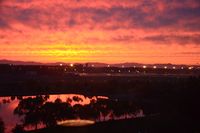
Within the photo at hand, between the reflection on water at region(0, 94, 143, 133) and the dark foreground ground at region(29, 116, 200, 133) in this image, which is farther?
the reflection on water at region(0, 94, 143, 133)

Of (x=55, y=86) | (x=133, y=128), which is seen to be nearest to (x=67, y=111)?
(x=133, y=128)

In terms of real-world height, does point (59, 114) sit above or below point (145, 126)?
above

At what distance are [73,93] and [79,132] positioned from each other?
3013 inches

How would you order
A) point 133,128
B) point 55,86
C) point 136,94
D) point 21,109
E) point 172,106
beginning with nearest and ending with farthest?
point 133,128 < point 172,106 < point 21,109 < point 136,94 < point 55,86

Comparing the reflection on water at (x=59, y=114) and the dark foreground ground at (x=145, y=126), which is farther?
the reflection on water at (x=59, y=114)

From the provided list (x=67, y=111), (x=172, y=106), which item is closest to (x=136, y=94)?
(x=172, y=106)

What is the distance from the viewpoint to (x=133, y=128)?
37531 millimetres

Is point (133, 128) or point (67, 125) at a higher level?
point (67, 125)

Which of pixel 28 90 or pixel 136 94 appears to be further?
pixel 28 90

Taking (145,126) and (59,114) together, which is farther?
(59,114)

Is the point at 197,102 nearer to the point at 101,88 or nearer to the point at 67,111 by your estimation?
the point at 67,111

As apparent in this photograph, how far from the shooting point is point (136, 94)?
78250mm

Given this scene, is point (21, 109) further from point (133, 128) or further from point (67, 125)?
point (67, 125)

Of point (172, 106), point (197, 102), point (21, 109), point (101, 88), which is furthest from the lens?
point (101, 88)
